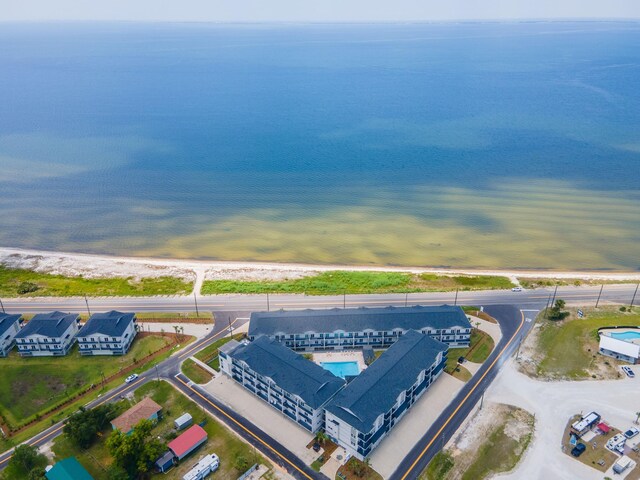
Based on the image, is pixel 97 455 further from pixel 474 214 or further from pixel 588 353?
pixel 474 214

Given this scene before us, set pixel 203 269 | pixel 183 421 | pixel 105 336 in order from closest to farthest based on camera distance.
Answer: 1. pixel 183 421
2. pixel 105 336
3. pixel 203 269

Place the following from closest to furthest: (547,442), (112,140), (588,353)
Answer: (547,442) < (588,353) < (112,140)

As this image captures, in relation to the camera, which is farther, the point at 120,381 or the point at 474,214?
the point at 474,214

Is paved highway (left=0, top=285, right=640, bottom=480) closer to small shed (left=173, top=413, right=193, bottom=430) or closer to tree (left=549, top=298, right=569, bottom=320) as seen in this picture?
small shed (left=173, top=413, right=193, bottom=430)

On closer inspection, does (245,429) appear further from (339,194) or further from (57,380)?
(339,194)

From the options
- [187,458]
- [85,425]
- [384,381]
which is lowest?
[187,458]

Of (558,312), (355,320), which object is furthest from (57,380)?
(558,312)

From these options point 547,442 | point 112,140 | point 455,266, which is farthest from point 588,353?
point 112,140
